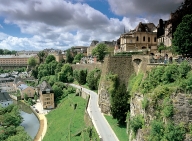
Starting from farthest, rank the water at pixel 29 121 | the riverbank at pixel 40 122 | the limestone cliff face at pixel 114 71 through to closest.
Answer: the water at pixel 29 121
the riverbank at pixel 40 122
the limestone cliff face at pixel 114 71

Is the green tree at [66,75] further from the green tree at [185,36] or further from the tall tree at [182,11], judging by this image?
the green tree at [185,36]

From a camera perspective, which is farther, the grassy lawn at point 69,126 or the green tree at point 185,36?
the grassy lawn at point 69,126

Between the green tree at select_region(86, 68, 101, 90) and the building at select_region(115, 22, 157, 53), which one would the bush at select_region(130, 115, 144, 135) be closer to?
the building at select_region(115, 22, 157, 53)

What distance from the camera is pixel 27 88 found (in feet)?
228

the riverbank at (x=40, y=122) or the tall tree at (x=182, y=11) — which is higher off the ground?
the tall tree at (x=182, y=11)

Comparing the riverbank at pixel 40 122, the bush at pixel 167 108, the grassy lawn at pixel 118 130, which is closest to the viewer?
the bush at pixel 167 108

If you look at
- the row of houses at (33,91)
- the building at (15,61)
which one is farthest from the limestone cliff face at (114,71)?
the building at (15,61)

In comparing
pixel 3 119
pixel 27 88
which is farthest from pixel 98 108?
pixel 27 88

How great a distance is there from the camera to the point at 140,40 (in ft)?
152

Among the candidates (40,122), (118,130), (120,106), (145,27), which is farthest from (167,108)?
(40,122)

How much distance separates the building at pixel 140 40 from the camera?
4544cm

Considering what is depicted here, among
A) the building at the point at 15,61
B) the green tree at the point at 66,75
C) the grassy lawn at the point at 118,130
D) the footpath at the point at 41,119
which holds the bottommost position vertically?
the footpath at the point at 41,119

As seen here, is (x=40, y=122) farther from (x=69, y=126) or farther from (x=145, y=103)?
(x=145, y=103)

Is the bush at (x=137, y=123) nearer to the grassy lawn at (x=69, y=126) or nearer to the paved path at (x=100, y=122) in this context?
Result: the paved path at (x=100, y=122)
